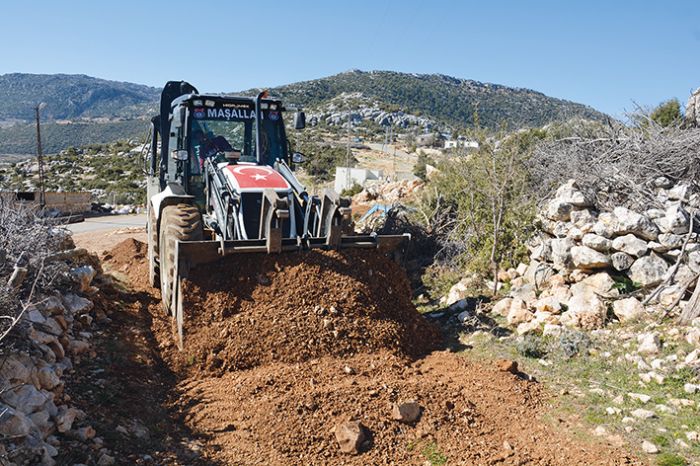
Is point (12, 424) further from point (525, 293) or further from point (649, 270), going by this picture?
point (649, 270)

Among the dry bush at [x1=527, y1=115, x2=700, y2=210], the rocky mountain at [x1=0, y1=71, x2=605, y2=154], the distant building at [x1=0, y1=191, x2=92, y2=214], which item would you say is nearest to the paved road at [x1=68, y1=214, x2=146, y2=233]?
the distant building at [x1=0, y1=191, x2=92, y2=214]

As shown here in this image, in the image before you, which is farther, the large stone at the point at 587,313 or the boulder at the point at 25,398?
the large stone at the point at 587,313

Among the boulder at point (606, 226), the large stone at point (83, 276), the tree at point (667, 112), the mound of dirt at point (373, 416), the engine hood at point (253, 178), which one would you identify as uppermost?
the tree at point (667, 112)

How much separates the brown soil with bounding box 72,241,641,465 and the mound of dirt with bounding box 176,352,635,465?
1 centimetres

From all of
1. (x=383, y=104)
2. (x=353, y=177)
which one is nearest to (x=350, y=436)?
(x=353, y=177)

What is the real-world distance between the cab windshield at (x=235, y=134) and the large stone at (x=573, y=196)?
451cm

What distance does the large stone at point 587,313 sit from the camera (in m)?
7.16

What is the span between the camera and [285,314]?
6.22 m

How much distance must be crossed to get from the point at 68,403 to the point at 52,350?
0.79 m

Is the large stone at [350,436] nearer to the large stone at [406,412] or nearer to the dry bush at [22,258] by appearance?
the large stone at [406,412]

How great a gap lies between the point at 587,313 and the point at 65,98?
12458cm

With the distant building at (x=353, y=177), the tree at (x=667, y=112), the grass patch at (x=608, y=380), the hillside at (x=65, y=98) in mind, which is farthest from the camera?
the hillside at (x=65, y=98)

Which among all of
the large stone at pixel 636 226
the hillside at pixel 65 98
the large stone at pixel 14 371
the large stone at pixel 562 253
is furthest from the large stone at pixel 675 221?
the hillside at pixel 65 98

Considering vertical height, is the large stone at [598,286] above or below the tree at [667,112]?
below
